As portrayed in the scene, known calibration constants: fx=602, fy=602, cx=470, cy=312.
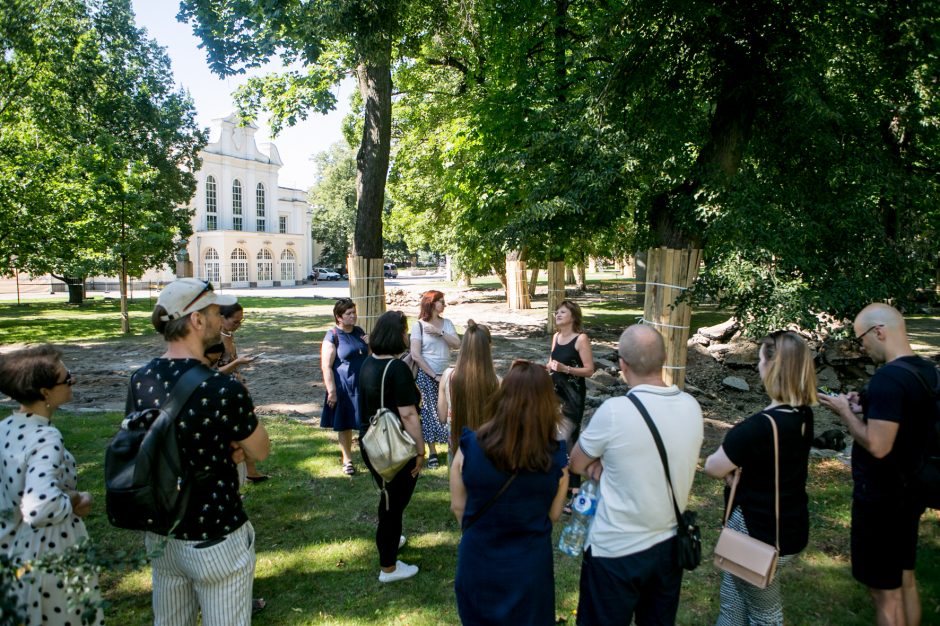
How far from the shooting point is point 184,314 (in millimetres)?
2584

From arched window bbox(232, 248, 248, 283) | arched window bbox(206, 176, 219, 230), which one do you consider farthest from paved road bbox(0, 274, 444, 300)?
arched window bbox(206, 176, 219, 230)

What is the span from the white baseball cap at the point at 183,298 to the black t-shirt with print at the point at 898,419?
3.28m

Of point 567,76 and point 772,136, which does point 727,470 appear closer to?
point 772,136

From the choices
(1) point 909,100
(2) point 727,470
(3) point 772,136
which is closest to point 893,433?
(2) point 727,470

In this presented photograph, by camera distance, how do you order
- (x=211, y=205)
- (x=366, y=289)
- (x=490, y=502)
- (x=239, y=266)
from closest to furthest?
(x=490, y=502) < (x=366, y=289) < (x=211, y=205) < (x=239, y=266)

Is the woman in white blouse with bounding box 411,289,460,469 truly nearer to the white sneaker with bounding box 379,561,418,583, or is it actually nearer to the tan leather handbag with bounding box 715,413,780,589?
the white sneaker with bounding box 379,561,418,583

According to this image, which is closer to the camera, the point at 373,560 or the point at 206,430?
the point at 206,430

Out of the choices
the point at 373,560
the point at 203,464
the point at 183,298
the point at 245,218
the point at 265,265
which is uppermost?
the point at 245,218

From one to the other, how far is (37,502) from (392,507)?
2.10 meters

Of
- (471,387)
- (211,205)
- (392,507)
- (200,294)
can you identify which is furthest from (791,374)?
(211,205)

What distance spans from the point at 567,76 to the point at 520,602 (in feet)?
38.8

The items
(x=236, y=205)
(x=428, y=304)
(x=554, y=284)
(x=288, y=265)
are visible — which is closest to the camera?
(x=428, y=304)

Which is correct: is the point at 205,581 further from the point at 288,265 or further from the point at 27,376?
the point at 288,265

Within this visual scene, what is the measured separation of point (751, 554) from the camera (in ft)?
9.43
